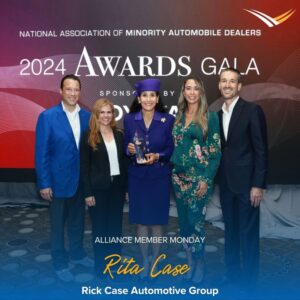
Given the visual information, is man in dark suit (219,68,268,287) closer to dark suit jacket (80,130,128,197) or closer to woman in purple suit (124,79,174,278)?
woman in purple suit (124,79,174,278)

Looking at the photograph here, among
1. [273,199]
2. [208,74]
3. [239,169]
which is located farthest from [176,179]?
[273,199]

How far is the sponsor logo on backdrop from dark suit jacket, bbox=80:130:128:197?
1929mm

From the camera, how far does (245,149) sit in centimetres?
238

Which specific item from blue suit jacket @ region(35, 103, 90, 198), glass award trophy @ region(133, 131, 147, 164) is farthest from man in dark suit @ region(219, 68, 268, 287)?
blue suit jacket @ region(35, 103, 90, 198)

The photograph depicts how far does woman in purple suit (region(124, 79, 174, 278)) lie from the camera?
2.37 meters

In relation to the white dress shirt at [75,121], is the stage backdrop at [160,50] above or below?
above

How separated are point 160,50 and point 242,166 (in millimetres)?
1637

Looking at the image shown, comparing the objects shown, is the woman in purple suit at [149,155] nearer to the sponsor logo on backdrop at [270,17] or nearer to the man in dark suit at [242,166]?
the man in dark suit at [242,166]

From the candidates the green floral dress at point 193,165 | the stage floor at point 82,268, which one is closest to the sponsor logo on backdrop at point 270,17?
the green floral dress at point 193,165

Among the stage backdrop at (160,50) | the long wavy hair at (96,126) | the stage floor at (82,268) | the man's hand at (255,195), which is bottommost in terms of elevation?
the stage floor at (82,268)

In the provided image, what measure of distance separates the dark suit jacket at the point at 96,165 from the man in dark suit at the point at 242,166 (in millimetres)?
729

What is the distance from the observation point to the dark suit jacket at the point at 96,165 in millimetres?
2402

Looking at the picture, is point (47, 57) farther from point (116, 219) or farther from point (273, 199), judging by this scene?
point (273, 199)

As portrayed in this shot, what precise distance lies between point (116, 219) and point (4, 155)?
1786 millimetres
